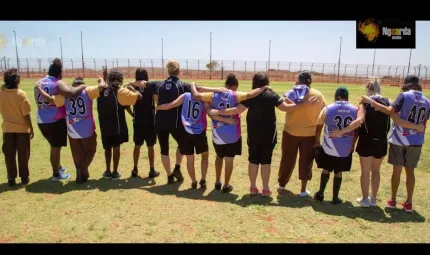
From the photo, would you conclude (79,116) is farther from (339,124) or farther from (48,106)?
(339,124)

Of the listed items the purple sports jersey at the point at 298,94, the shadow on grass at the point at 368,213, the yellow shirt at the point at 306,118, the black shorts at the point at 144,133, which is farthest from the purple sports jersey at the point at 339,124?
the black shorts at the point at 144,133

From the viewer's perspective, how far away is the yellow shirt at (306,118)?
20.0 ft

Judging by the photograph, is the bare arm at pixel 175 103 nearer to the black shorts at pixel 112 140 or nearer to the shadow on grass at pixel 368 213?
the black shorts at pixel 112 140

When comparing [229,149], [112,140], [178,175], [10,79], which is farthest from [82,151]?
[229,149]

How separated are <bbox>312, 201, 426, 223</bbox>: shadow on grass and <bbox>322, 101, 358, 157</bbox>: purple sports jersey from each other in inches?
34.6

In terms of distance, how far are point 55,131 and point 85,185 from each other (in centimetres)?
121

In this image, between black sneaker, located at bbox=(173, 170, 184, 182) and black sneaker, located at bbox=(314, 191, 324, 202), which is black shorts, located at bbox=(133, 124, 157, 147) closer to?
black sneaker, located at bbox=(173, 170, 184, 182)

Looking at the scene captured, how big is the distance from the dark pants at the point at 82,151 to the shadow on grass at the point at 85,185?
281 mm

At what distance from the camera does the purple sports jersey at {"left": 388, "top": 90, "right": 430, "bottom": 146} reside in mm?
5625

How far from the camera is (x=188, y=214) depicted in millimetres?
5375

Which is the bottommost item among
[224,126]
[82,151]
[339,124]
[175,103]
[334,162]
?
[82,151]

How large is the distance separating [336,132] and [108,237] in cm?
378

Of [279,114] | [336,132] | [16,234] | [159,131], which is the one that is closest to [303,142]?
[336,132]

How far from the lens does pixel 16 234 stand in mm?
4656
